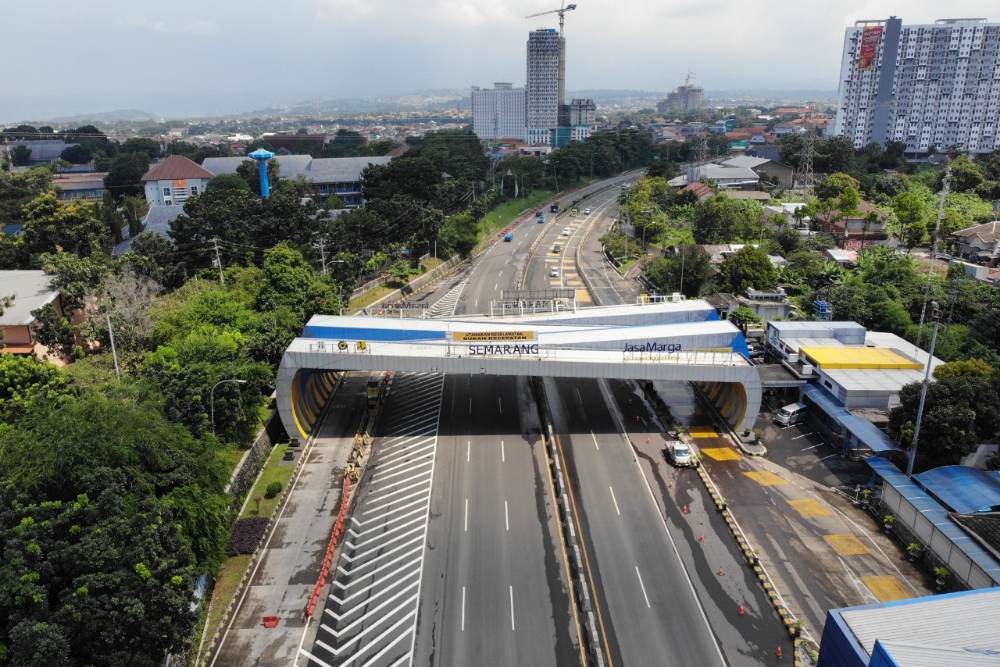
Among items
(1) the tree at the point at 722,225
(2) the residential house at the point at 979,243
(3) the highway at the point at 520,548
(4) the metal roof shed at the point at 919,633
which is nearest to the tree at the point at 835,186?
(2) the residential house at the point at 979,243

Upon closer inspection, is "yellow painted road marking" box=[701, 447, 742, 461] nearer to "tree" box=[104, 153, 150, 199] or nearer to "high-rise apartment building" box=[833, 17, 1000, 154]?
"tree" box=[104, 153, 150, 199]

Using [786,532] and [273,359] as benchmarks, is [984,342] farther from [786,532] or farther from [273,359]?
[273,359]

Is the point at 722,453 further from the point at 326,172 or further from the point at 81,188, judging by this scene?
the point at 81,188

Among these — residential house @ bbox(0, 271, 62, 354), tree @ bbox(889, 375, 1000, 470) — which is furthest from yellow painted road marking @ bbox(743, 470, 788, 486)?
residential house @ bbox(0, 271, 62, 354)

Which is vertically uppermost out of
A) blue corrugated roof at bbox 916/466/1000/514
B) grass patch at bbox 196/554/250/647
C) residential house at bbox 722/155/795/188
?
residential house at bbox 722/155/795/188

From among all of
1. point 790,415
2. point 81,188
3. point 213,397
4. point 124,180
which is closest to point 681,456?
point 790,415

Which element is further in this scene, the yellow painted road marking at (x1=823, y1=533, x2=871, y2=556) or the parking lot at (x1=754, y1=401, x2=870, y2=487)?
the parking lot at (x1=754, y1=401, x2=870, y2=487)
